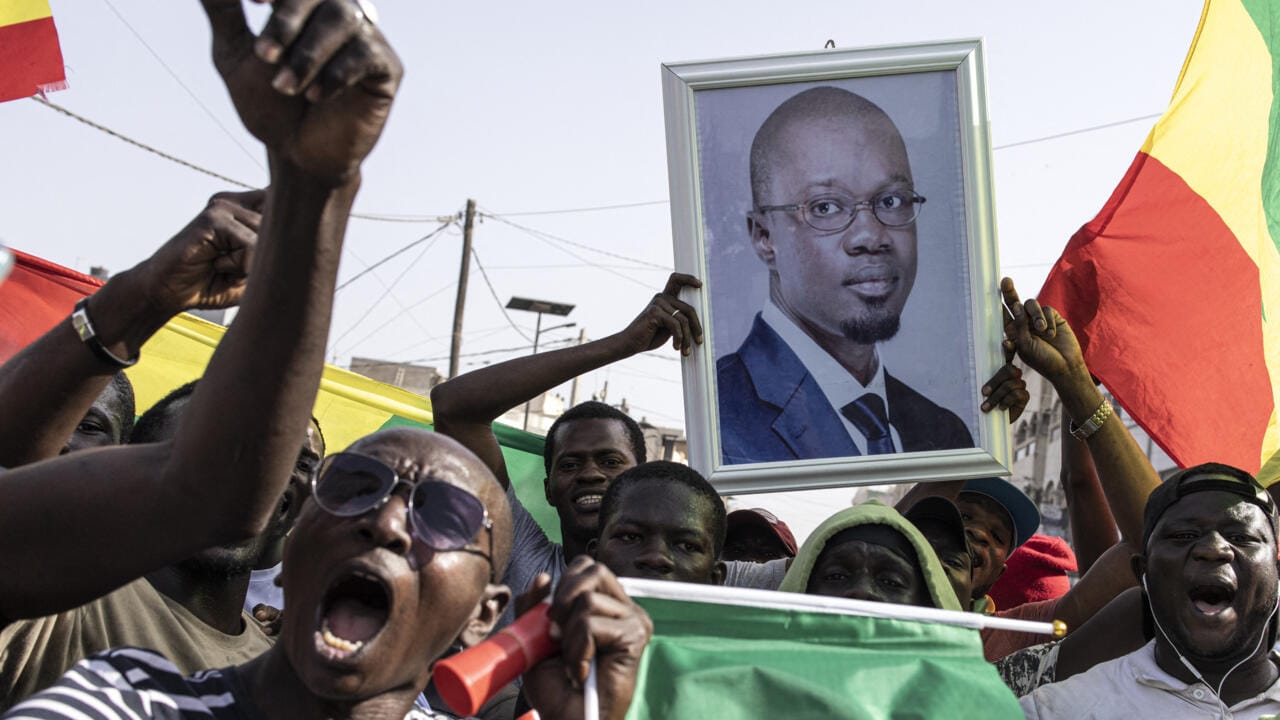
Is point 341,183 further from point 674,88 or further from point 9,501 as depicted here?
point 674,88

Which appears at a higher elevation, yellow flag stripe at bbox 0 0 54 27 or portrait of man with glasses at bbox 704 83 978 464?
yellow flag stripe at bbox 0 0 54 27

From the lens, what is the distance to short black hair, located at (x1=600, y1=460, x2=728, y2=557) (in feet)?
12.1

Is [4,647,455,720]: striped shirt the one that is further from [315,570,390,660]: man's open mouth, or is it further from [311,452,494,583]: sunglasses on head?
[311,452,494,583]: sunglasses on head

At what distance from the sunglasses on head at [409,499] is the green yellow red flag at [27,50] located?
10.1ft

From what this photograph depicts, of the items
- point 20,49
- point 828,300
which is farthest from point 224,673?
point 20,49

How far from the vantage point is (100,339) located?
2236mm

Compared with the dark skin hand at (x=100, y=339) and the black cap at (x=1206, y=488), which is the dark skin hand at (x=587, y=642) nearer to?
the dark skin hand at (x=100, y=339)

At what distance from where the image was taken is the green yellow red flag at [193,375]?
17.5ft

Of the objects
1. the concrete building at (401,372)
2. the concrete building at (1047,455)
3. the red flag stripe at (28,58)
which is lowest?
the concrete building at (1047,455)

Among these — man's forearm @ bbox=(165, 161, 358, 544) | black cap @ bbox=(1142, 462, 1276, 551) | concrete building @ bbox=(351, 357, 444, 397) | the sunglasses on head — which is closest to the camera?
man's forearm @ bbox=(165, 161, 358, 544)

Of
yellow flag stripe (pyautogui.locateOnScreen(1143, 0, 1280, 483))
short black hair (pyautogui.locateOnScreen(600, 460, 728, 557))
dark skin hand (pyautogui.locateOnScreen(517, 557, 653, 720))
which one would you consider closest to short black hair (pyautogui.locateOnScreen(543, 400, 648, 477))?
short black hair (pyautogui.locateOnScreen(600, 460, 728, 557))

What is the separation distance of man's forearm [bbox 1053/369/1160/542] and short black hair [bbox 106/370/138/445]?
2860 mm

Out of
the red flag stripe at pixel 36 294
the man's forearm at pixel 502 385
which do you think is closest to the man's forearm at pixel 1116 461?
the man's forearm at pixel 502 385

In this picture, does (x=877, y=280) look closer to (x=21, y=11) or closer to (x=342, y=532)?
(x=342, y=532)
